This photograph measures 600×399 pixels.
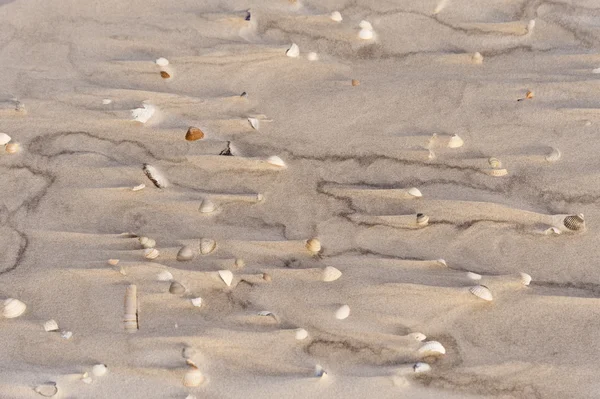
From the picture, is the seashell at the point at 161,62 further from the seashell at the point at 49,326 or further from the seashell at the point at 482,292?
the seashell at the point at 482,292

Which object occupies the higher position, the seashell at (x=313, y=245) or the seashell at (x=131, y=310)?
the seashell at (x=313, y=245)

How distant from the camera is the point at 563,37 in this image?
324 centimetres

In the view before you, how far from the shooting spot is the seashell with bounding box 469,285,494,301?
229 cm

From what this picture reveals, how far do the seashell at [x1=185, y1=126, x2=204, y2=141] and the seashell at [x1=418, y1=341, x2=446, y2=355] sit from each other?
1509mm

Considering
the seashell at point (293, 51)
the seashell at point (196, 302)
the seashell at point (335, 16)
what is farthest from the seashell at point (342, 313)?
the seashell at point (335, 16)

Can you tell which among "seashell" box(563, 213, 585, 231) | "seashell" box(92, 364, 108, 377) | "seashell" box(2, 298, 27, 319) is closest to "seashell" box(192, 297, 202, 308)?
"seashell" box(92, 364, 108, 377)

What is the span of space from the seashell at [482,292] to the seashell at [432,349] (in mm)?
278

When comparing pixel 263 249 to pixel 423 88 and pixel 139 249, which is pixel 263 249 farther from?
pixel 423 88

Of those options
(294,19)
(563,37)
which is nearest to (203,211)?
(294,19)

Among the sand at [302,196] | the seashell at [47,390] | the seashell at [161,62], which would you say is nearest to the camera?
the seashell at [47,390]

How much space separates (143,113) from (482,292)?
1897 millimetres

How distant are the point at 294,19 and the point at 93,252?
1845mm

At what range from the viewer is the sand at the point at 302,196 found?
86.4 inches

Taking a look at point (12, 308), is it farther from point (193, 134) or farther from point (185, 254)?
point (193, 134)
